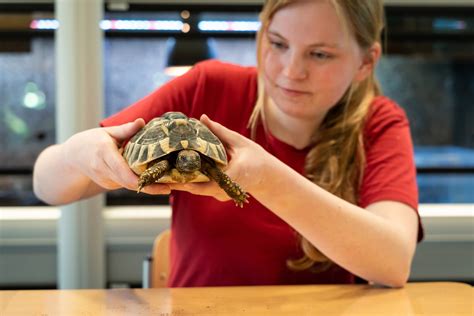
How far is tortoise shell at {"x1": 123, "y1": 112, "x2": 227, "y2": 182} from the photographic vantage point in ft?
2.60

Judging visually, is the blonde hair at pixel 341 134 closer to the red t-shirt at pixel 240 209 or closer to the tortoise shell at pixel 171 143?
the red t-shirt at pixel 240 209

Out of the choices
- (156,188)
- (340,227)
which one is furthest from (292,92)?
(156,188)

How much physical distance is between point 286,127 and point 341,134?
0.39ft

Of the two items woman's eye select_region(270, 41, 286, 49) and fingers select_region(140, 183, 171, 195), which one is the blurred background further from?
fingers select_region(140, 183, 171, 195)

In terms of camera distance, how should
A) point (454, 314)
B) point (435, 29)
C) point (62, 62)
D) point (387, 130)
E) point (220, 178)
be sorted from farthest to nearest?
point (435, 29) → point (62, 62) → point (387, 130) → point (454, 314) → point (220, 178)

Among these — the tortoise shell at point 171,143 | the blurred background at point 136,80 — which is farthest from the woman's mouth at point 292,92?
the blurred background at point 136,80

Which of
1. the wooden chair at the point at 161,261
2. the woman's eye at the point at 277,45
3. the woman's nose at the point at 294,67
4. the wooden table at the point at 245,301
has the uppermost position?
the woman's eye at the point at 277,45

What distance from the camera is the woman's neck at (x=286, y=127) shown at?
45.4 inches

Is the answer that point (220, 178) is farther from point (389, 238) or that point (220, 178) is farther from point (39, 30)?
point (39, 30)

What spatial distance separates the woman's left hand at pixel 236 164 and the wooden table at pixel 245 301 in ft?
0.72

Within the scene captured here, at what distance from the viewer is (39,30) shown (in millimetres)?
2072

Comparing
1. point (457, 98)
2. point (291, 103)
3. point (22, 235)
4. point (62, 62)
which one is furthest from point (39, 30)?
point (457, 98)

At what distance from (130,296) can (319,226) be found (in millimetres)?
364

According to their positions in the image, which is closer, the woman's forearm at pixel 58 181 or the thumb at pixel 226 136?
the thumb at pixel 226 136
